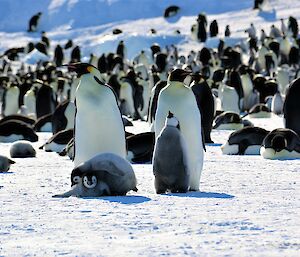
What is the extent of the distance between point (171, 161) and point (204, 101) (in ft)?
18.4

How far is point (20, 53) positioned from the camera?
43.0 metres

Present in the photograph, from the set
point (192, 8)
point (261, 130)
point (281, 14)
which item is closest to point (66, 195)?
point (261, 130)

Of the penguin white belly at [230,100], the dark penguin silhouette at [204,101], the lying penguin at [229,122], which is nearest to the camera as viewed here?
the dark penguin silhouette at [204,101]

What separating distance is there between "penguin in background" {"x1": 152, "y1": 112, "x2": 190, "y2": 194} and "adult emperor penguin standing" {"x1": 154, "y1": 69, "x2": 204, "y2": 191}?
191 mm

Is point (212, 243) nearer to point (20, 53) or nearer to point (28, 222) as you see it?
point (28, 222)

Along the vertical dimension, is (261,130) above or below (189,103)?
below

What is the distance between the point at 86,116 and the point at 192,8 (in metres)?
39.6

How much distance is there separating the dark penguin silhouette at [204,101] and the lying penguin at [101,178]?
551 centimetres

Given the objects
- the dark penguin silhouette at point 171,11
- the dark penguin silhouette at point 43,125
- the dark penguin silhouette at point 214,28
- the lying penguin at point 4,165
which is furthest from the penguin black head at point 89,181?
the dark penguin silhouette at point 171,11

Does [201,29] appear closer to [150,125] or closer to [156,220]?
[150,125]

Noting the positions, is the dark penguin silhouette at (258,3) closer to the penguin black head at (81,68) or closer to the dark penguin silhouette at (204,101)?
the dark penguin silhouette at (204,101)

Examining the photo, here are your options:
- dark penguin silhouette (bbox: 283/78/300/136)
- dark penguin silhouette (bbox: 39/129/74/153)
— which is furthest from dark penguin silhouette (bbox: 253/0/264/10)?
dark penguin silhouette (bbox: 39/129/74/153)

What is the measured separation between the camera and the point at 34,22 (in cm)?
4712

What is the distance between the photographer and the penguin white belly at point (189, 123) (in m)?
6.75
